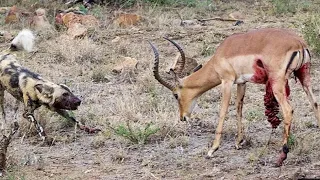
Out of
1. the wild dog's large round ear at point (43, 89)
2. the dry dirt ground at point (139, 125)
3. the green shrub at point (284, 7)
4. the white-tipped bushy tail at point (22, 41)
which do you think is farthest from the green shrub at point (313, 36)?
the wild dog's large round ear at point (43, 89)

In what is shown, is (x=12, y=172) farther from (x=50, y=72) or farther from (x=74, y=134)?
(x=50, y=72)

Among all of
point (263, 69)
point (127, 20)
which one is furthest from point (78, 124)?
point (127, 20)

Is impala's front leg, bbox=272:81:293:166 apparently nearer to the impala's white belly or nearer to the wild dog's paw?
the impala's white belly

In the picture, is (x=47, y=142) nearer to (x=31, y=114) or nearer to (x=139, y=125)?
(x=31, y=114)

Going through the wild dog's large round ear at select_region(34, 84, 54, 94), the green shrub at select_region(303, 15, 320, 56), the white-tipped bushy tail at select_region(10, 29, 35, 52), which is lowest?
the green shrub at select_region(303, 15, 320, 56)

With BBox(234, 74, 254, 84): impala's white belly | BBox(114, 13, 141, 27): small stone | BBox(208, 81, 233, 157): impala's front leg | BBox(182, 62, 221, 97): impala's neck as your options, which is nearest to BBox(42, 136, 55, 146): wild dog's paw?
BBox(182, 62, 221, 97): impala's neck

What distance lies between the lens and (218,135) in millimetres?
6676

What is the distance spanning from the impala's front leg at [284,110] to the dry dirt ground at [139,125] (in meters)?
0.15

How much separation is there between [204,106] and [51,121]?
5.98 ft

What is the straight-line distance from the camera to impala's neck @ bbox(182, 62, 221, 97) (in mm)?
6801

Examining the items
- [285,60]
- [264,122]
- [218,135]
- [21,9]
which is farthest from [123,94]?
[21,9]

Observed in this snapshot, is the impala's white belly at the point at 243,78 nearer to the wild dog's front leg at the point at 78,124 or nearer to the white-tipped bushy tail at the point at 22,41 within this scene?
the wild dog's front leg at the point at 78,124

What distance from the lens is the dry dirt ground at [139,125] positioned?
640cm

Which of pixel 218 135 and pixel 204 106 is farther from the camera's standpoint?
pixel 204 106
